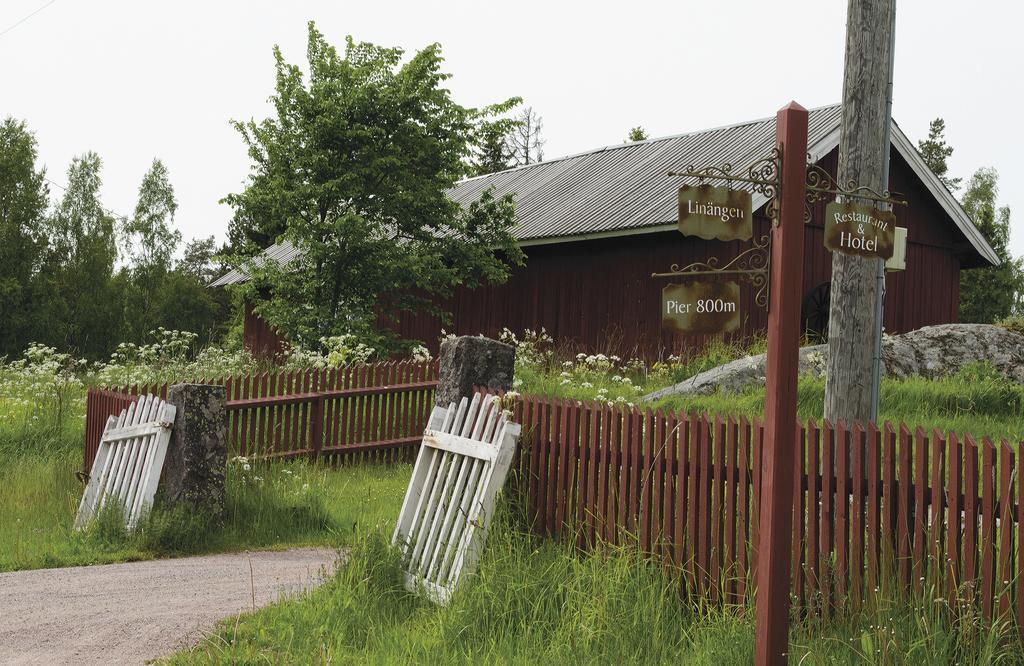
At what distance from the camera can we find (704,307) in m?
4.12

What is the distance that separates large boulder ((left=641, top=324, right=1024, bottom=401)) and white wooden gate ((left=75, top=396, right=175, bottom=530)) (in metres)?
5.77

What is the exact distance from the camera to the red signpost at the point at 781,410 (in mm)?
3943

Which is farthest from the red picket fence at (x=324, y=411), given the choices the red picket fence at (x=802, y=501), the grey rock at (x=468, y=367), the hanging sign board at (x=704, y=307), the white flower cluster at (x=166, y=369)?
the hanging sign board at (x=704, y=307)

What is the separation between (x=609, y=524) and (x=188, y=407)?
147 inches

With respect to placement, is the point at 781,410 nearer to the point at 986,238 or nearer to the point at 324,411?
the point at 324,411

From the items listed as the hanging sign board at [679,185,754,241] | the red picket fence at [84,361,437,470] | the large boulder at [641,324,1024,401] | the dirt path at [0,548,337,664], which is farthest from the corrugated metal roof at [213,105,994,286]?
the hanging sign board at [679,185,754,241]

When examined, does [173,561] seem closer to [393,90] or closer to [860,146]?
[860,146]

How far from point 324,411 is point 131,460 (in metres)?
2.90

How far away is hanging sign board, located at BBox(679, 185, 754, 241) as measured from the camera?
13.5ft

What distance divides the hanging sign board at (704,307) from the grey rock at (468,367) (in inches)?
104

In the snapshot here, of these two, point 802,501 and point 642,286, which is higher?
point 642,286

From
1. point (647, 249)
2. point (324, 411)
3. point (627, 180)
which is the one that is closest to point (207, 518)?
point (324, 411)

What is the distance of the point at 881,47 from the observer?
6.53 meters

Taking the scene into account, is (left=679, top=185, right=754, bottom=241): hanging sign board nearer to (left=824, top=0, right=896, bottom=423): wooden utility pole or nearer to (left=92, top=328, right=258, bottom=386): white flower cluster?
(left=824, top=0, right=896, bottom=423): wooden utility pole
